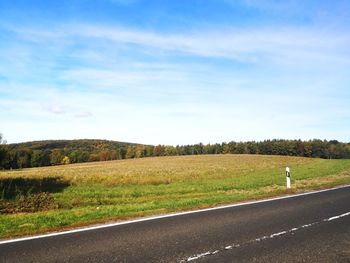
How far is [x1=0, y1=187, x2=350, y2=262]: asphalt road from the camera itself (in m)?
5.69

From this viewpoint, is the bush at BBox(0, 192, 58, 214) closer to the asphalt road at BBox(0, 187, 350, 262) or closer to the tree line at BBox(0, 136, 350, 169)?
the asphalt road at BBox(0, 187, 350, 262)

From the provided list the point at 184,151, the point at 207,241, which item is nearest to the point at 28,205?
the point at 207,241

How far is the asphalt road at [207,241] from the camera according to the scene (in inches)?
224

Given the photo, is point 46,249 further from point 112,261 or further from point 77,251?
point 112,261

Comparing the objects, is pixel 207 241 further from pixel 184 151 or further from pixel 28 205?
pixel 184 151

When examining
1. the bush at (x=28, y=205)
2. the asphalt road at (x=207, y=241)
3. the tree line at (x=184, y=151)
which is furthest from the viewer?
the tree line at (x=184, y=151)

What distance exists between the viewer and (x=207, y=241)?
21.8 feet

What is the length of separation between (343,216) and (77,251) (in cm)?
685

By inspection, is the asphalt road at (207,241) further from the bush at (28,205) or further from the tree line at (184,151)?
the tree line at (184,151)

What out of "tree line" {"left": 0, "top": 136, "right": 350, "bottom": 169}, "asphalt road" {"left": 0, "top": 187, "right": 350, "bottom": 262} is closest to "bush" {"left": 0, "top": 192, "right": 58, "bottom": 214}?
"asphalt road" {"left": 0, "top": 187, "right": 350, "bottom": 262}

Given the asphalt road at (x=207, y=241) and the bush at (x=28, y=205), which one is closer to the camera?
the asphalt road at (x=207, y=241)

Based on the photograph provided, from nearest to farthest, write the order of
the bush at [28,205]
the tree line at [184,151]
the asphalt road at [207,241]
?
the asphalt road at [207,241] < the bush at [28,205] < the tree line at [184,151]

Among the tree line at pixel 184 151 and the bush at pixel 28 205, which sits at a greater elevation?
the tree line at pixel 184 151

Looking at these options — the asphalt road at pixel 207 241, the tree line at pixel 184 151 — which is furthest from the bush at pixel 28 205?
the tree line at pixel 184 151
